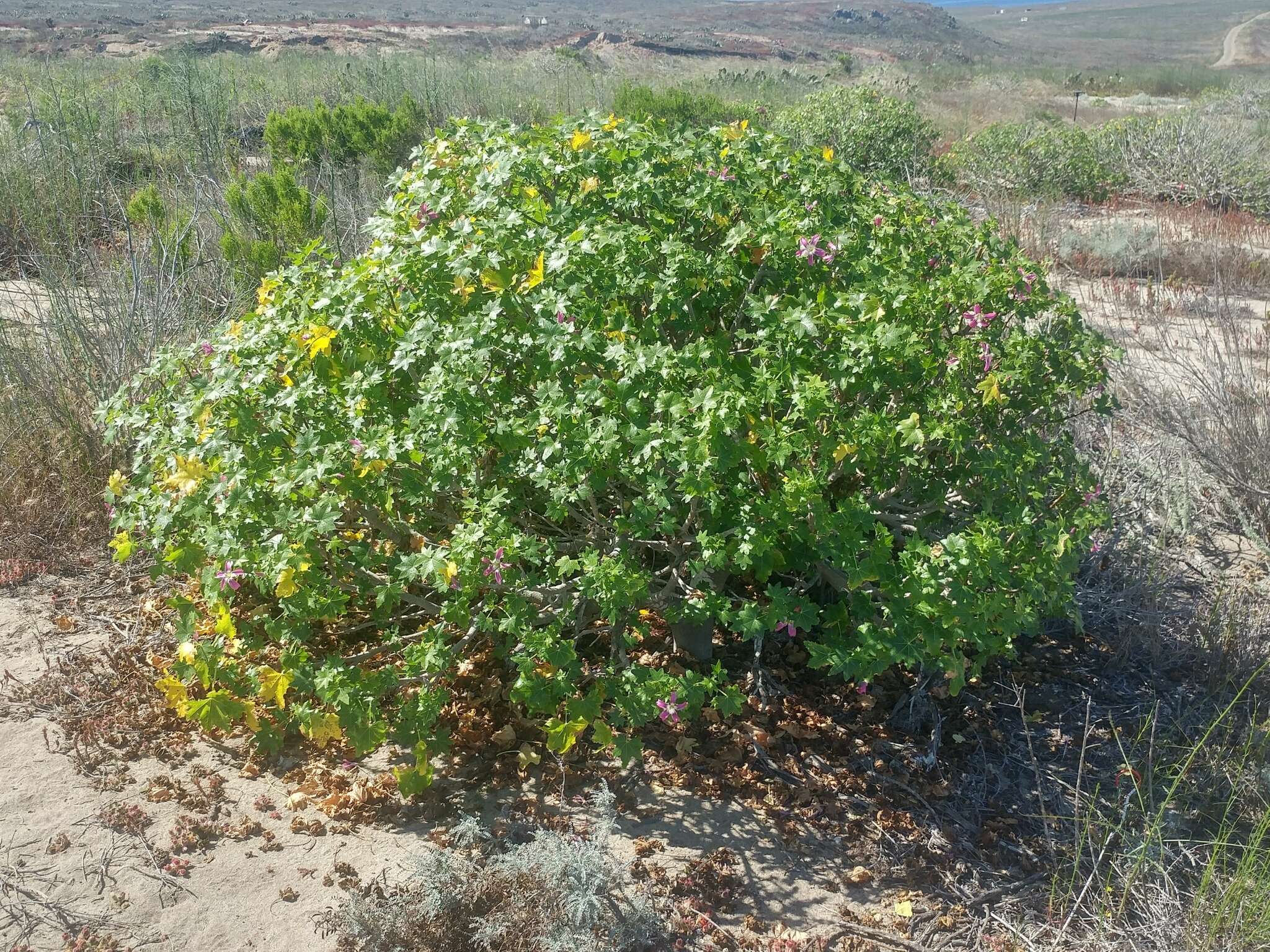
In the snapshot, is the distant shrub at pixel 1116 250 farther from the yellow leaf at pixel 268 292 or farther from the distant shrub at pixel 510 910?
the distant shrub at pixel 510 910

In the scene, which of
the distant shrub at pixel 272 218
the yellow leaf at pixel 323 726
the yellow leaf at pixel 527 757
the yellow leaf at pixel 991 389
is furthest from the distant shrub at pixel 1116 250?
the yellow leaf at pixel 323 726

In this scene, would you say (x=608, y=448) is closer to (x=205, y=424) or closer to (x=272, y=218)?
(x=205, y=424)

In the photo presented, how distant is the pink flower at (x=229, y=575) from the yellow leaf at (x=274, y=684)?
0.23 metres

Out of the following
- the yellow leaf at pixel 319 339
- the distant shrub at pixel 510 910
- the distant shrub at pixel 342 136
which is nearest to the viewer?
the distant shrub at pixel 510 910

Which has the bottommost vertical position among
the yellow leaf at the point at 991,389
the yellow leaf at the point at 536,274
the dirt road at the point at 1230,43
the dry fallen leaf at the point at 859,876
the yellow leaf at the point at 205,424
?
the dry fallen leaf at the point at 859,876

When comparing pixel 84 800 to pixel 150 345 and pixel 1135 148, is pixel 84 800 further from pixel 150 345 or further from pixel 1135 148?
pixel 1135 148

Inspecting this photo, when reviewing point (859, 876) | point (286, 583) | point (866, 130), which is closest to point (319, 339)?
point (286, 583)

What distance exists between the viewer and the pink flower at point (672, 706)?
7.84 ft

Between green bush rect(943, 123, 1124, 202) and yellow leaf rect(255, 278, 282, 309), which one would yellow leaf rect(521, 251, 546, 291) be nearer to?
yellow leaf rect(255, 278, 282, 309)

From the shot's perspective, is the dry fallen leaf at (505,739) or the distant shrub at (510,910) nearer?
the distant shrub at (510,910)

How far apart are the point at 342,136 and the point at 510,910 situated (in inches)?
313

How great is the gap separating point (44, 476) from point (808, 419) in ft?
10.0

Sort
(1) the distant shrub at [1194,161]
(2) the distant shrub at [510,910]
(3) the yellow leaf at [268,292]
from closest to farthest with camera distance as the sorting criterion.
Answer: (2) the distant shrub at [510,910] → (3) the yellow leaf at [268,292] → (1) the distant shrub at [1194,161]

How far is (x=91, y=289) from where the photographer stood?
566 centimetres
